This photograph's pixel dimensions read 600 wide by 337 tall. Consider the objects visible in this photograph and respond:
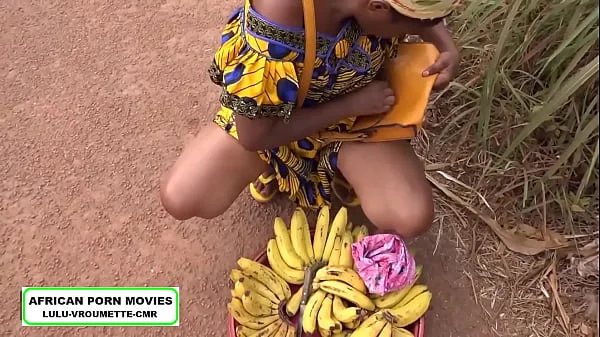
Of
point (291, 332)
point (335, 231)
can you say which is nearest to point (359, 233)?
point (335, 231)

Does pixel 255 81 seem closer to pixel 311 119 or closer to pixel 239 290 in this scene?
pixel 311 119

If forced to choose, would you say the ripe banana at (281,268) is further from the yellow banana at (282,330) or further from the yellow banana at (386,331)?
the yellow banana at (386,331)

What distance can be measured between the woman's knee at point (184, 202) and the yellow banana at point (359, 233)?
0.30 m

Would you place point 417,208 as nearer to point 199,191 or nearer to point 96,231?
point 199,191

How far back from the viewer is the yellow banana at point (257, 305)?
1.45m

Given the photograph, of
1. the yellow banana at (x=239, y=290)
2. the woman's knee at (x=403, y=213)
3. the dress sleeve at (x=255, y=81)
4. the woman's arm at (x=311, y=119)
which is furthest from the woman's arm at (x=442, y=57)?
the yellow banana at (x=239, y=290)

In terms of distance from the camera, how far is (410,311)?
1.50 m

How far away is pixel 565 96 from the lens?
1326 millimetres

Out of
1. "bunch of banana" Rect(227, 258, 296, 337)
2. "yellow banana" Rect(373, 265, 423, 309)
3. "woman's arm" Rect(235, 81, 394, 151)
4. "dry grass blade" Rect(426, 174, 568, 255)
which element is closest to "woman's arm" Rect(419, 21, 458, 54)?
"woman's arm" Rect(235, 81, 394, 151)

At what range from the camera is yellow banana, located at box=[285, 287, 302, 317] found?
4.94 ft

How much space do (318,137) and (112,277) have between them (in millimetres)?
593

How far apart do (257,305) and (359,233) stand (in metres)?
Answer: 0.28

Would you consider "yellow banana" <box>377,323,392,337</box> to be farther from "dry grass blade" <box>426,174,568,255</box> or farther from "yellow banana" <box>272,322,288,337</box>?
"dry grass blade" <box>426,174,568,255</box>

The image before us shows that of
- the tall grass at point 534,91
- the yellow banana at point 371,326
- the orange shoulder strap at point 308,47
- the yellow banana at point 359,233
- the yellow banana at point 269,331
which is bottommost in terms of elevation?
the yellow banana at point 269,331
